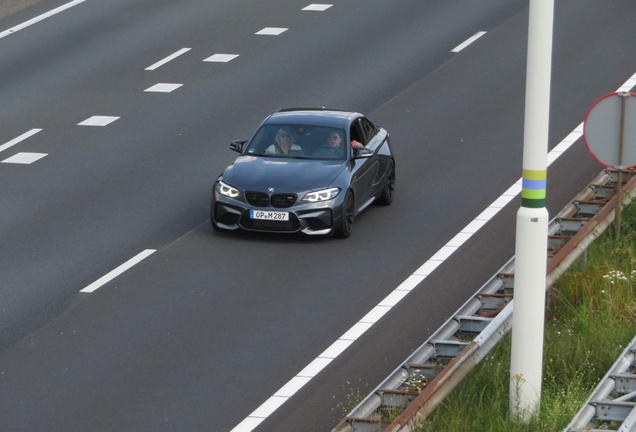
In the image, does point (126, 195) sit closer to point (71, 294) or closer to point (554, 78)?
point (71, 294)

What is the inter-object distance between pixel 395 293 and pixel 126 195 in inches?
233

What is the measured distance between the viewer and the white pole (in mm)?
9398

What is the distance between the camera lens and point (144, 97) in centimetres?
2423

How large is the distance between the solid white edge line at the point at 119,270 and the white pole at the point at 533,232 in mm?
6137

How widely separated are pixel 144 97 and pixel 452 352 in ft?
48.9

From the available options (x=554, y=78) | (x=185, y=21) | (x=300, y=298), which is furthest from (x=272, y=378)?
(x=185, y=21)

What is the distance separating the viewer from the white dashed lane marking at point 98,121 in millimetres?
22469

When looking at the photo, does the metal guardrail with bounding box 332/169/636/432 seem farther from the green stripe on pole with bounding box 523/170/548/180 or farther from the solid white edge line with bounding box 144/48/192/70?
the solid white edge line with bounding box 144/48/192/70

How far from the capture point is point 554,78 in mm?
24594

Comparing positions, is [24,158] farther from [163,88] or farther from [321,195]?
[321,195]

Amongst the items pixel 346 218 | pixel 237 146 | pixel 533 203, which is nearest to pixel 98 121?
pixel 237 146

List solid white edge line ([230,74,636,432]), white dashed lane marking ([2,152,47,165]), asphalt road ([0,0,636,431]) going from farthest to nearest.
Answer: white dashed lane marking ([2,152,47,165]) → asphalt road ([0,0,636,431]) → solid white edge line ([230,74,636,432])

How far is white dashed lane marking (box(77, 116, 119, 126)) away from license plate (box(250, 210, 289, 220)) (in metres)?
7.43

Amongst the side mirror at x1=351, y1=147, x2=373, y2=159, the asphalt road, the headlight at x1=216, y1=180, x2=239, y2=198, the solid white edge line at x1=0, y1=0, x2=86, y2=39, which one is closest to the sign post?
the asphalt road
